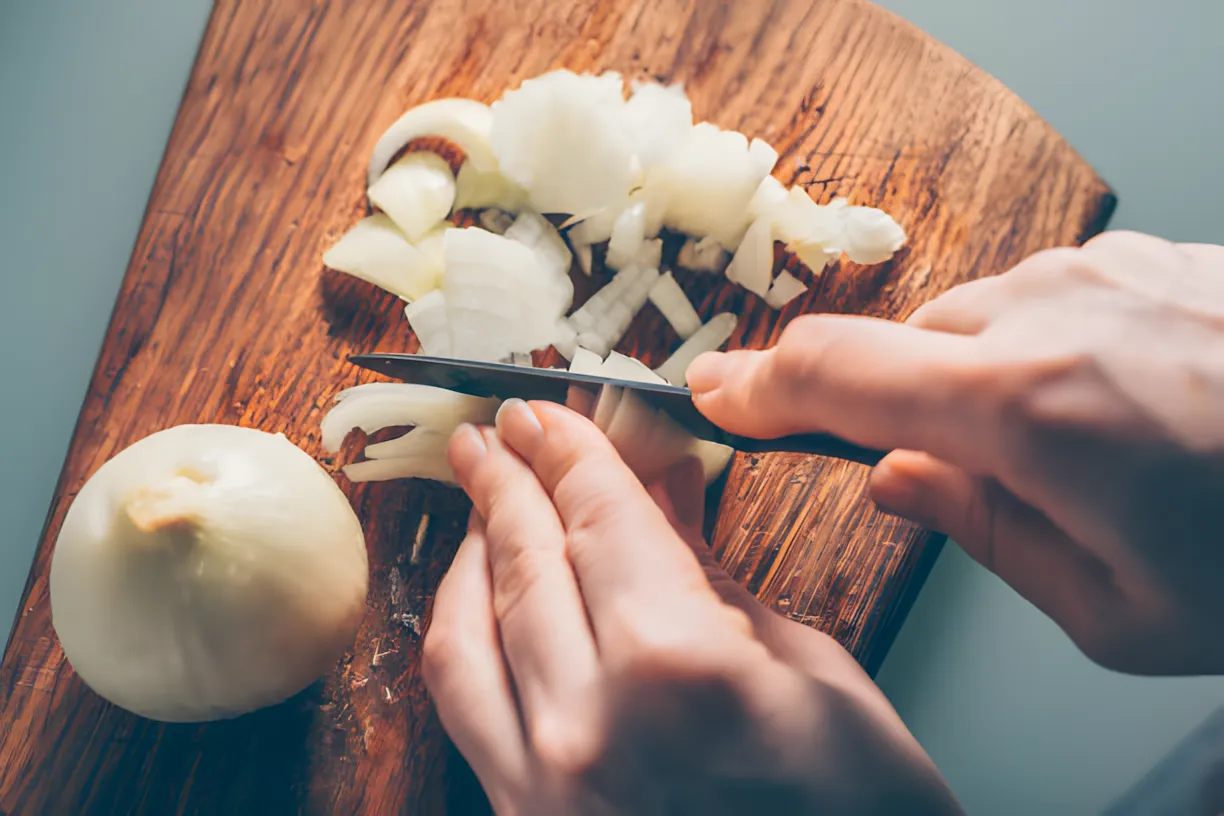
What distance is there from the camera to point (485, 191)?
101 centimetres

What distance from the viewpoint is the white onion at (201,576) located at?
0.71m

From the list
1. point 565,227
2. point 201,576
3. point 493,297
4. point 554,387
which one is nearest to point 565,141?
point 565,227

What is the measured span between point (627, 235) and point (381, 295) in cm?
32

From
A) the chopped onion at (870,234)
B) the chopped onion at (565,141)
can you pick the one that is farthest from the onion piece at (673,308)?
the chopped onion at (870,234)

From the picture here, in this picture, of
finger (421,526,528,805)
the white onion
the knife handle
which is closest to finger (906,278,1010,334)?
the knife handle

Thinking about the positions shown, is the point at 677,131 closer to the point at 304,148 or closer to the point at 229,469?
the point at 304,148

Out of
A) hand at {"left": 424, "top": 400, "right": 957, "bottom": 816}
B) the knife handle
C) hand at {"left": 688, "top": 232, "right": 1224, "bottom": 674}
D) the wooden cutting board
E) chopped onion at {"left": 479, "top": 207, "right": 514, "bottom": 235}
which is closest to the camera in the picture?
hand at {"left": 688, "top": 232, "right": 1224, "bottom": 674}

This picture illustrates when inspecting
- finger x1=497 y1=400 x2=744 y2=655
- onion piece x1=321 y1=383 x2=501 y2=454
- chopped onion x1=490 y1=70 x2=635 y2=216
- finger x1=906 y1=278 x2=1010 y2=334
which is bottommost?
onion piece x1=321 y1=383 x2=501 y2=454

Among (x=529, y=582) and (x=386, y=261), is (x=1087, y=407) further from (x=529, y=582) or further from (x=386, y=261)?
(x=386, y=261)

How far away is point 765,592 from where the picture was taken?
968 millimetres

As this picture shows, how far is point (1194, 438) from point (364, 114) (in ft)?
3.09

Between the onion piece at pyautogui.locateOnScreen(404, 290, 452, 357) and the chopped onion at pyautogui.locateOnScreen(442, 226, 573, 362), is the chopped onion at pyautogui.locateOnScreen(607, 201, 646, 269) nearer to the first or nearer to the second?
the chopped onion at pyautogui.locateOnScreen(442, 226, 573, 362)

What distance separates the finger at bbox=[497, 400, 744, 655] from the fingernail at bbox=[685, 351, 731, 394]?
0.35ft

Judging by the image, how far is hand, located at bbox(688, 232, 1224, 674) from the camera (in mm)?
501
